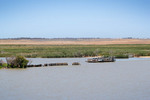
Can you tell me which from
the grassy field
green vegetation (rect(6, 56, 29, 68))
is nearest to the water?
green vegetation (rect(6, 56, 29, 68))

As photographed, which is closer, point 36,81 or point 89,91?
point 89,91

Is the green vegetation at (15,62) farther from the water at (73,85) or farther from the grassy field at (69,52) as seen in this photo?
the grassy field at (69,52)

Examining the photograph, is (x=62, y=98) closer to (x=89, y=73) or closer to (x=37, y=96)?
(x=37, y=96)

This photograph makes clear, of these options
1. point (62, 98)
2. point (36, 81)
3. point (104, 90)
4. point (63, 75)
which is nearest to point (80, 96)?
point (62, 98)

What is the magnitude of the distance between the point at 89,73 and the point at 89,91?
7523 millimetres

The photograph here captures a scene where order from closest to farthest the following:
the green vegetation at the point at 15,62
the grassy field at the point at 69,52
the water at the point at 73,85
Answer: the water at the point at 73,85
the green vegetation at the point at 15,62
the grassy field at the point at 69,52

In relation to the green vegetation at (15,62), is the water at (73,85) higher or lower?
lower

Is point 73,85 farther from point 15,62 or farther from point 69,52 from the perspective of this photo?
point 69,52

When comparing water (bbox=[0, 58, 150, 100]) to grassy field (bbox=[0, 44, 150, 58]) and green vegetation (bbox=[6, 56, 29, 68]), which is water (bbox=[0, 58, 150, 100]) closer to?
green vegetation (bbox=[6, 56, 29, 68])

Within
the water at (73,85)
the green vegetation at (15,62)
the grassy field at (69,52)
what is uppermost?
the green vegetation at (15,62)

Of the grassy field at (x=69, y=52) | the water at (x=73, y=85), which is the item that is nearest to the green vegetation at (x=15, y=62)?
the water at (x=73, y=85)

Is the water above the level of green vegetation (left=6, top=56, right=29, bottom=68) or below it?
below

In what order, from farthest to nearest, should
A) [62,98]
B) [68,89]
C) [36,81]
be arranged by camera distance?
[36,81] < [68,89] < [62,98]

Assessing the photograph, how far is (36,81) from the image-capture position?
2122 cm
